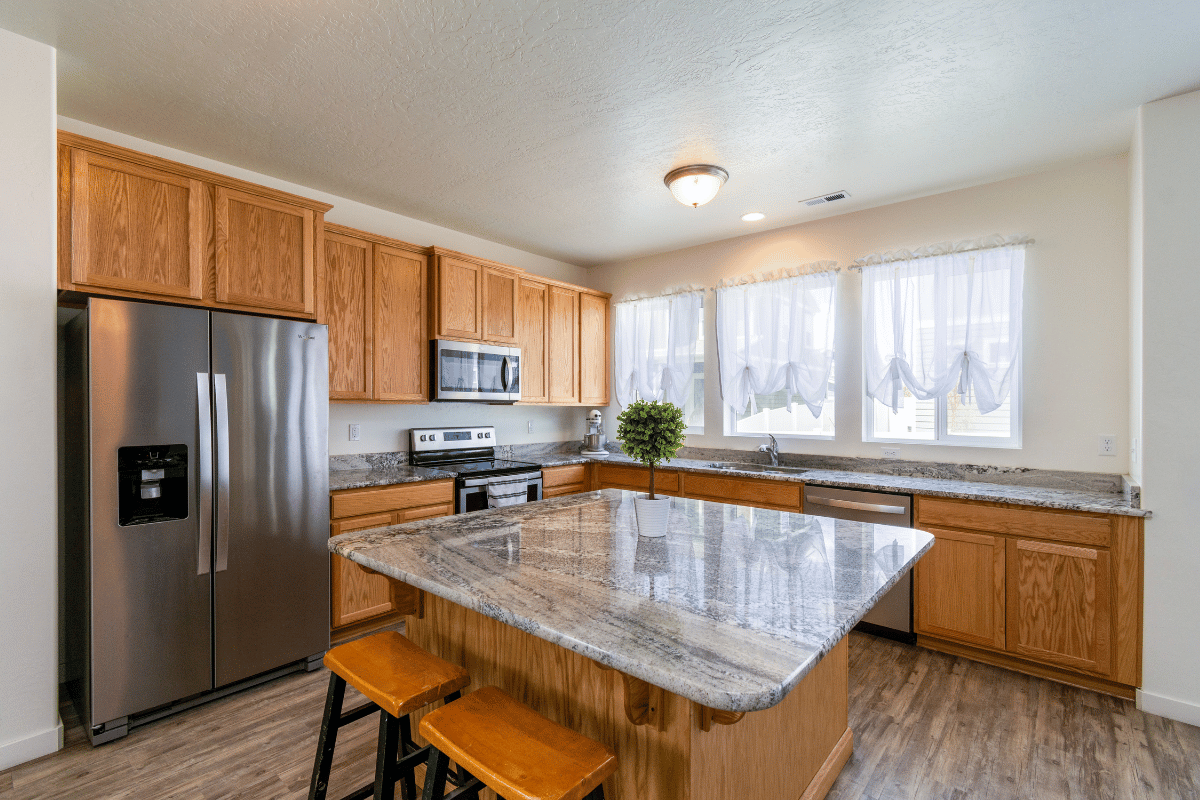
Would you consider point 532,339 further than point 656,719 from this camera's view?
Yes

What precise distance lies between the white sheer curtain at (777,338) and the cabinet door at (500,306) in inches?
64.5

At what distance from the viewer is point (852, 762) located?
2096 millimetres

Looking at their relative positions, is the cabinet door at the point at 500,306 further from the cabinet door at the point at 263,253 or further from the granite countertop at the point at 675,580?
the granite countertop at the point at 675,580

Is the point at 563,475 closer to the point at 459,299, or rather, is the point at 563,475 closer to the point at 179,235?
the point at 459,299

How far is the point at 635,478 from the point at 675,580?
3.06 m

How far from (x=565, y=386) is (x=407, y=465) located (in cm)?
149

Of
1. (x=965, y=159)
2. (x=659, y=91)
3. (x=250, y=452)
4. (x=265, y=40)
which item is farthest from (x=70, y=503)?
(x=965, y=159)

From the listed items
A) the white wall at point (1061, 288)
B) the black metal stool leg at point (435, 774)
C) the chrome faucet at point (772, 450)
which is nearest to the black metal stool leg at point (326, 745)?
the black metal stool leg at point (435, 774)

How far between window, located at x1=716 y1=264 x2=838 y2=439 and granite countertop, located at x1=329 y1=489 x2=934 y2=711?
2074 mm

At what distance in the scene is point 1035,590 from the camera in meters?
2.73

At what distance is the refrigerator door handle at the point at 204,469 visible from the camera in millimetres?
2400

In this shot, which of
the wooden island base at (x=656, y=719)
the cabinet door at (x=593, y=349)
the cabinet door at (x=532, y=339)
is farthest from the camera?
the cabinet door at (x=593, y=349)

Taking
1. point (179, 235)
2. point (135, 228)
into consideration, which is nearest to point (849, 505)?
point (179, 235)

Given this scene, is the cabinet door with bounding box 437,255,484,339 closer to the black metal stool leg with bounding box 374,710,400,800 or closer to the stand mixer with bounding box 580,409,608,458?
the stand mixer with bounding box 580,409,608,458
